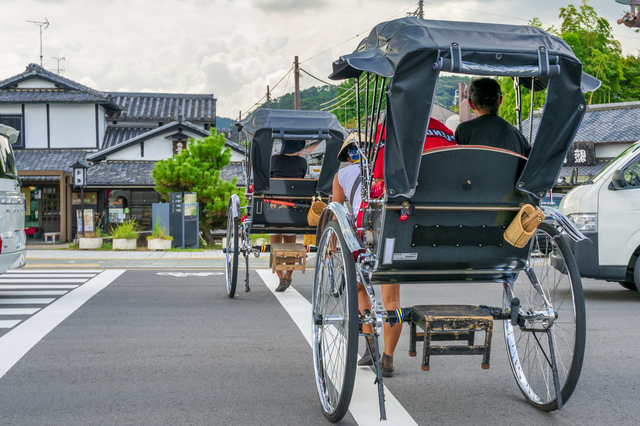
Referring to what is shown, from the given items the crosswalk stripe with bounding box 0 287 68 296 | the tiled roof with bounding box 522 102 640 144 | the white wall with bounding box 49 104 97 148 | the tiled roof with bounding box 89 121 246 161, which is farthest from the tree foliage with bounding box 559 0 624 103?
the crosswalk stripe with bounding box 0 287 68 296

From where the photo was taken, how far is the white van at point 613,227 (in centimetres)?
854

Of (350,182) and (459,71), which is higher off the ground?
(459,71)

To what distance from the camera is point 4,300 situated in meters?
8.74

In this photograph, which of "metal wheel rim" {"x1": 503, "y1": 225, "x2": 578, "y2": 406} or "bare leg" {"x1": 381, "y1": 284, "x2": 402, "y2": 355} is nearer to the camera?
"metal wheel rim" {"x1": 503, "y1": 225, "x2": 578, "y2": 406}

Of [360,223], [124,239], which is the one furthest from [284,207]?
[124,239]

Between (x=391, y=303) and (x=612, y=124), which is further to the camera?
(x=612, y=124)

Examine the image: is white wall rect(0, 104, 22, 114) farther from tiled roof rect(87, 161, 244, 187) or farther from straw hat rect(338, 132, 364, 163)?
straw hat rect(338, 132, 364, 163)

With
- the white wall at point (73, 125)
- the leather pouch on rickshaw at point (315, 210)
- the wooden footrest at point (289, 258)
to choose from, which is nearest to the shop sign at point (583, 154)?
the wooden footrest at point (289, 258)

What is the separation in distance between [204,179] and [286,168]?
12.2 metres

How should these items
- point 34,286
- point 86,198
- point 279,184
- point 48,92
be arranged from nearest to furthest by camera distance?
1. point 279,184
2. point 34,286
3. point 86,198
4. point 48,92

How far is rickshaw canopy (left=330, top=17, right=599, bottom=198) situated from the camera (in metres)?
3.59

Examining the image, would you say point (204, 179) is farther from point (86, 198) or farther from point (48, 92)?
point (48, 92)

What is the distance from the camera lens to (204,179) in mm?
21531

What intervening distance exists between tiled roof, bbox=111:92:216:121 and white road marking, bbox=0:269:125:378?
24.2 meters
